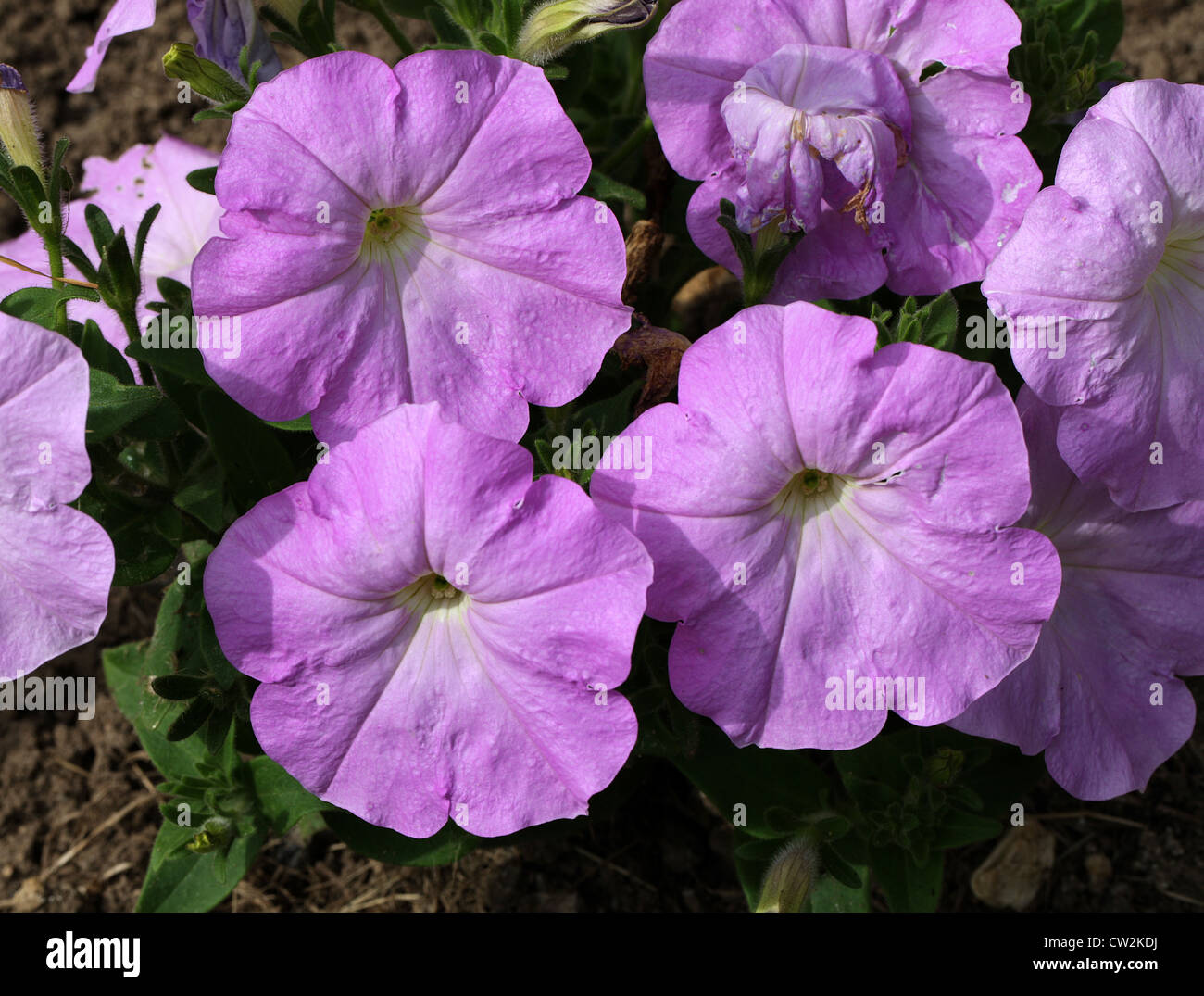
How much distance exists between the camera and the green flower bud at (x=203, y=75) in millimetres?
2086

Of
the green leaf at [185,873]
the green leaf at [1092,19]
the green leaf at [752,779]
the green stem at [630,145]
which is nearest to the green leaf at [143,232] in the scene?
the green stem at [630,145]

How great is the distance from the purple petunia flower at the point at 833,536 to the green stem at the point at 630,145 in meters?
0.91

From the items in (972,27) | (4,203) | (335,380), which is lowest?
(335,380)

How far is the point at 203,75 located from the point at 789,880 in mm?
1915

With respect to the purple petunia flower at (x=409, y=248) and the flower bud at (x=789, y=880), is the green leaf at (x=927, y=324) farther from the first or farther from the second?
the flower bud at (x=789, y=880)

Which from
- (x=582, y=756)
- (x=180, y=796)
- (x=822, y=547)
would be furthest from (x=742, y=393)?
(x=180, y=796)

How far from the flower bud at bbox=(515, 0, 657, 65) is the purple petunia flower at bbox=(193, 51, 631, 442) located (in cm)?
23

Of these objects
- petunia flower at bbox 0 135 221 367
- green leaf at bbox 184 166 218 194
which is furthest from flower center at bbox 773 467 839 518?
petunia flower at bbox 0 135 221 367

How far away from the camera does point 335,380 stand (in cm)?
197

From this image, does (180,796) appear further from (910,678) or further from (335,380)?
(910,678)

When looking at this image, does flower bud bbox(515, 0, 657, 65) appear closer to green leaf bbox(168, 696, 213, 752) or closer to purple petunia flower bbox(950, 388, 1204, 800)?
purple petunia flower bbox(950, 388, 1204, 800)

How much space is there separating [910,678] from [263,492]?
1.33 meters

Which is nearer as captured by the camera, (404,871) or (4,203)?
(404,871)

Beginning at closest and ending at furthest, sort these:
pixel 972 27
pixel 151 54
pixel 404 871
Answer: pixel 972 27 < pixel 404 871 < pixel 151 54
